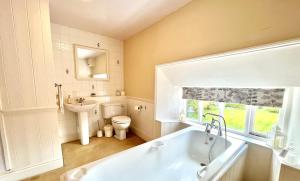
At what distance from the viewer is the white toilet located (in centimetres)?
261

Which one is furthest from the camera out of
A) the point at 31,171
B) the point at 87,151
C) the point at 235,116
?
the point at 87,151

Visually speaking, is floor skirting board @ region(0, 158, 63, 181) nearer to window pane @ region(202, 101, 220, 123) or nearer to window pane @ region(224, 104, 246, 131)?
window pane @ region(202, 101, 220, 123)

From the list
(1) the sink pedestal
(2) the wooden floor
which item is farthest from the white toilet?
(1) the sink pedestal

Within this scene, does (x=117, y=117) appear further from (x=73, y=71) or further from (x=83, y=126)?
(x=73, y=71)

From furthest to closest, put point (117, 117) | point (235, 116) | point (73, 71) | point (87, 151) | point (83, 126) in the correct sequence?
point (117, 117) < point (73, 71) < point (83, 126) < point (87, 151) < point (235, 116)

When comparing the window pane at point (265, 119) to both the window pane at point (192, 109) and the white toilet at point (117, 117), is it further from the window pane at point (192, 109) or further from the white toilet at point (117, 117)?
the white toilet at point (117, 117)

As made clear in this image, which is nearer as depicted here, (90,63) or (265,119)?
(265,119)

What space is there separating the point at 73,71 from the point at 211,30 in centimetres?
260

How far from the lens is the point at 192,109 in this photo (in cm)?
237

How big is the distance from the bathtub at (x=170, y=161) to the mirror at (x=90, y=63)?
203 cm

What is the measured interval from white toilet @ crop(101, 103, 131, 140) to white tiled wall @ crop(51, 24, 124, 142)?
7.7 inches

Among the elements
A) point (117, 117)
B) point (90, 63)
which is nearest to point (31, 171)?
point (117, 117)

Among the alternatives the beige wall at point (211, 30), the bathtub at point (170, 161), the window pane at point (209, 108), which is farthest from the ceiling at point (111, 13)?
the bathtub at point (170, 161)

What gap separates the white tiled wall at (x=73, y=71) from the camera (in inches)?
94.9
